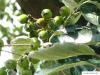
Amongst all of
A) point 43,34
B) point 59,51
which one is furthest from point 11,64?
point 59,51

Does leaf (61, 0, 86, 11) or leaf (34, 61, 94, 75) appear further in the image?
leaf (61, 0, 86, 11)

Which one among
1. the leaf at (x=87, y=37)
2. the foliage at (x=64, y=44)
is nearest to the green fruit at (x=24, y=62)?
the foliage at (x=64, y=44)

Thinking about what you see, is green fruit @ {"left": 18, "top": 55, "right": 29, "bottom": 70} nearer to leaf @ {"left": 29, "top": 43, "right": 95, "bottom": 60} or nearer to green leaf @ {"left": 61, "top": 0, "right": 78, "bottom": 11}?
leaf @ {"left": 29, "top": 43, "right": 95, "bottom": 60}

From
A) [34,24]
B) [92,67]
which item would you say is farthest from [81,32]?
[34,24]

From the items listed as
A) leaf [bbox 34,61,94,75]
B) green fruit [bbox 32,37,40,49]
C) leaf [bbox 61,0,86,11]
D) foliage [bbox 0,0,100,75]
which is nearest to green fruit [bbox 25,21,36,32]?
foliage [bbox 0,0,100,75]

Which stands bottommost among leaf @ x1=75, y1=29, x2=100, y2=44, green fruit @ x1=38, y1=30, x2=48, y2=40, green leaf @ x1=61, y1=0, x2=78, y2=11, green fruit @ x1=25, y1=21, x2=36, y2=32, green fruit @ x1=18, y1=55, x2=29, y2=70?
green fruit @ x1=18, y1=55, x2=29, y2=70

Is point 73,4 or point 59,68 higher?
point 73,4

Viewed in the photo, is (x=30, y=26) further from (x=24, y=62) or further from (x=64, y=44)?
(x=64, y=44)

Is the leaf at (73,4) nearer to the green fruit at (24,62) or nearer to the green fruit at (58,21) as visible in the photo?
the green fruit at (58,21)
